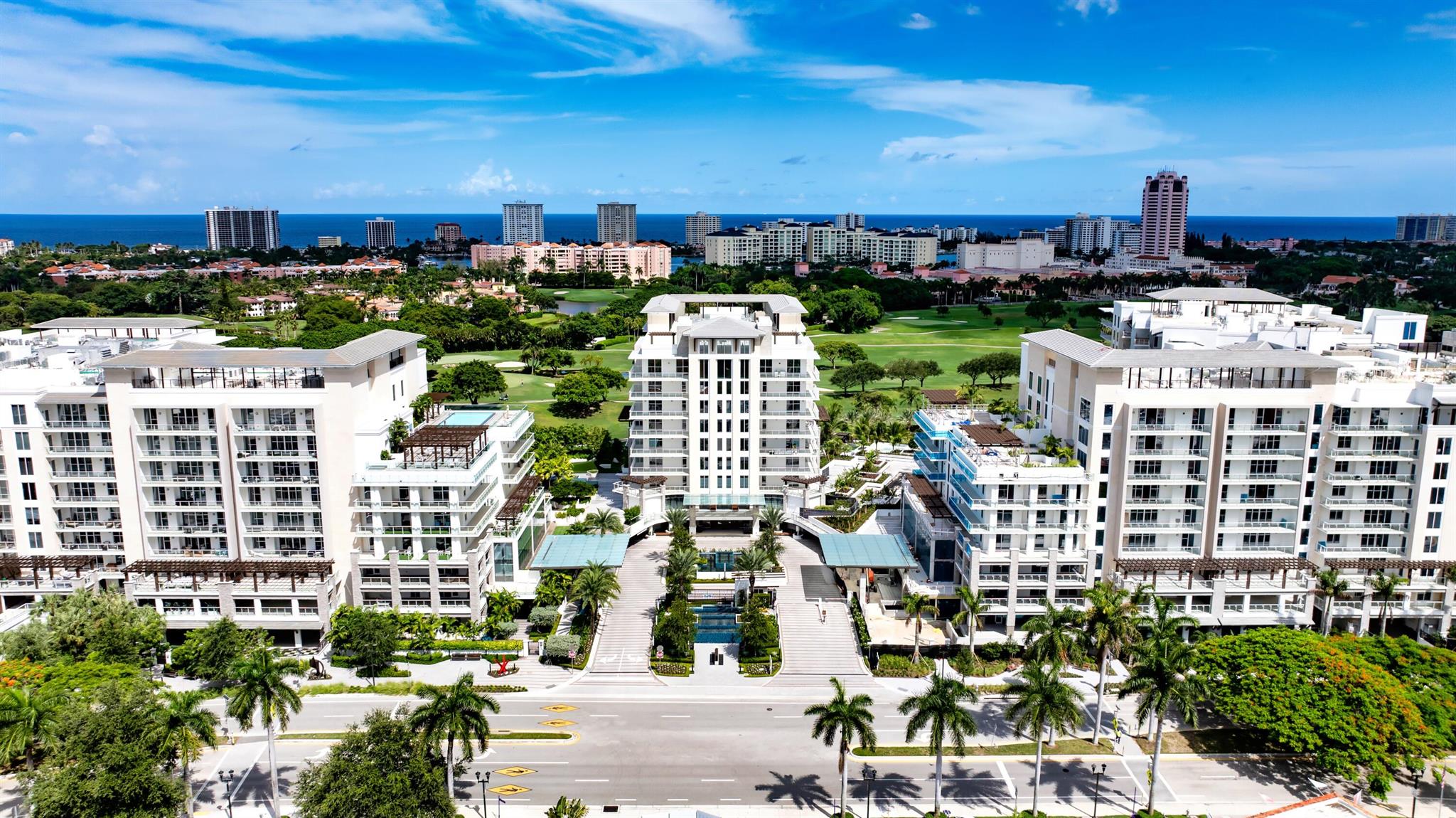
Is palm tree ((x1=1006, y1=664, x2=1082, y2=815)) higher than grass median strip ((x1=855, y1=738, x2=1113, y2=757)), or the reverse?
palm tree ((x1=1006, y1=664, x2=1082, y2=815))

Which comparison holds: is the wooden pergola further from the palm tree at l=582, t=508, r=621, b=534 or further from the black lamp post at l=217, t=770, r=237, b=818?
the black lamp post at l=217, t=770, r=237, b=818

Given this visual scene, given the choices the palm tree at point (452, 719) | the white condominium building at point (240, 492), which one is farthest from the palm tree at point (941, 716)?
the white condominium building at point (240, 492)

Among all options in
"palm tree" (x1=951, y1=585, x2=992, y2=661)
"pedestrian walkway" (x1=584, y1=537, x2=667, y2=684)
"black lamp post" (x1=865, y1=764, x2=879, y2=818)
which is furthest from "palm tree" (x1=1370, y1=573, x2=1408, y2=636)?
"pedestrian walkway" (x1=584, y1=537, x2=667, y2=684)

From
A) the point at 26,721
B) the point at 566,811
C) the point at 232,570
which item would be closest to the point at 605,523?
the point at 232,570

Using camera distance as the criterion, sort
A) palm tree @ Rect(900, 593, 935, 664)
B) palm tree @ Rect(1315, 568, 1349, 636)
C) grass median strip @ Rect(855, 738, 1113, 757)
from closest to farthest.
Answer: grass median strip @ Rect(855, 738, 1113, 757) < palm tree @ Rect(1315, 568, 1349, 636) < palm tree @ Rect(900, 593, 935, 664)

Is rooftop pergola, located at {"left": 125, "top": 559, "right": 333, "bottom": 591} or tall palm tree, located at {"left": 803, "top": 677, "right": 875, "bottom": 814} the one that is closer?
tall palm tree, located at {"left": 803, "top": 677, "right": 875, "bottom": 814}

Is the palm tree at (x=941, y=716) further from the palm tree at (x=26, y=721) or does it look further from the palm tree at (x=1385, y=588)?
the palm tree at (x=26, y=721)

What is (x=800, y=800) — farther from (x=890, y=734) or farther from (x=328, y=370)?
(x=328, y=370)

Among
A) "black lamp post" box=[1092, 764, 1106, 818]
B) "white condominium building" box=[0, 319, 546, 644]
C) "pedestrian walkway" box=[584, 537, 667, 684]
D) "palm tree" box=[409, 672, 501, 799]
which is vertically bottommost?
"black lamp post" box=[1092, 764, 1106, 818]
